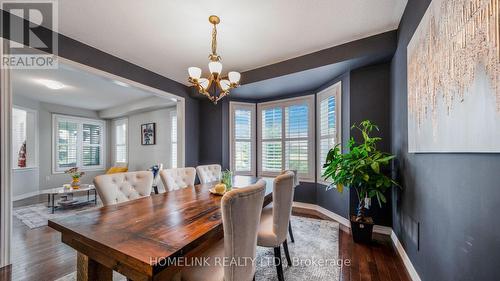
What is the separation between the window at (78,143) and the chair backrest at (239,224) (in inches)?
289

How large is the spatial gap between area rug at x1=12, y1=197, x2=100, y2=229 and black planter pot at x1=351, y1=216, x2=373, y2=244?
14.9 ft

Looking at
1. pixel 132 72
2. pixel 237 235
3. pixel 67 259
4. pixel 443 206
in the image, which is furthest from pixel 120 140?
pixel 443 206

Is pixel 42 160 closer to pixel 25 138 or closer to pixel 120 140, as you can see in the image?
pixel 25 138

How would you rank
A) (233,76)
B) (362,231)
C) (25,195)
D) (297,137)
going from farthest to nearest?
(25,195) < (297,137) < (362,231) < (233,76)

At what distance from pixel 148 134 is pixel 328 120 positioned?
16.7 ft

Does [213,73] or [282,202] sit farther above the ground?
[213,73]

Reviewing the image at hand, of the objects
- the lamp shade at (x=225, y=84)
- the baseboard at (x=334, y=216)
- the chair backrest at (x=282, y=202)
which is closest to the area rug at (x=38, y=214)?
the lamp shade at (x=225, y=84)

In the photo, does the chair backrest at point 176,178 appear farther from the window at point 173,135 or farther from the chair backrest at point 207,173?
the window at point 173,135

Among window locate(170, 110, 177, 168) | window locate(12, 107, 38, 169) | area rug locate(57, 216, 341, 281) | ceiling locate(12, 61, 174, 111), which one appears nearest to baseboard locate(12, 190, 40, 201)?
window locate(12, 107, 38, 169)

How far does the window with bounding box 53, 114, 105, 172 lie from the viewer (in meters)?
5.78

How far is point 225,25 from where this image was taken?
2178mm

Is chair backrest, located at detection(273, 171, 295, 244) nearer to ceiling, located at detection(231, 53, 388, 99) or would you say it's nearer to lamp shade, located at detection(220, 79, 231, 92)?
lamp shade, located at detection(220, 79, 231, 92)

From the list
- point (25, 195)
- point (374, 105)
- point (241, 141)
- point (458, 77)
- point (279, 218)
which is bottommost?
point (25, 195)

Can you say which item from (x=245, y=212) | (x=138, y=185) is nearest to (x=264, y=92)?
(x=138, y=185)
